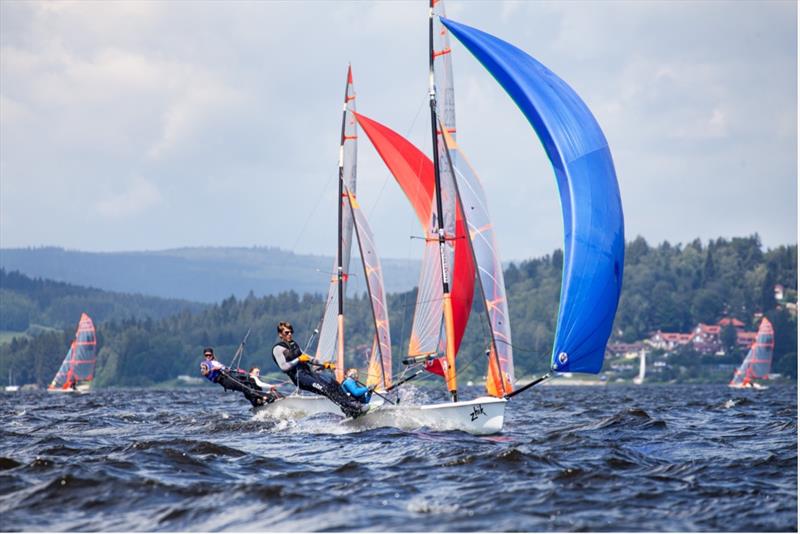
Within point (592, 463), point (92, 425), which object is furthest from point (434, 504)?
point (92, 425)

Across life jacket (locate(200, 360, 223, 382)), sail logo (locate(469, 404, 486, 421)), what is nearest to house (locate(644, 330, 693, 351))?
life jacket (locate(200, 360, 223, 382))

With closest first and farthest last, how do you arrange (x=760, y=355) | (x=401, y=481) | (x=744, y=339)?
(x=401, y=481), (x=760, y=355), (x=744, y=339)

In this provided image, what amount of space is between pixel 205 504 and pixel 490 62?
12571 millimetres

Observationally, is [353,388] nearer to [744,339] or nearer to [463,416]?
[463,416]

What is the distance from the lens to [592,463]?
826 inches

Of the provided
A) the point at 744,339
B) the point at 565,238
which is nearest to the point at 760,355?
the point at 744,339

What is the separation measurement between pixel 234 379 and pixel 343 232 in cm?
760

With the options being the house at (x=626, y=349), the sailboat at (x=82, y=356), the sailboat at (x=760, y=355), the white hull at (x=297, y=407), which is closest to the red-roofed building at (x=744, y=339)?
the house at (x=626, y=349)

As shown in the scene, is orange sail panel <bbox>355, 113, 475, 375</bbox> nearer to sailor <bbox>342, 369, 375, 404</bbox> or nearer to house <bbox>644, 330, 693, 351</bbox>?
sailor <bbox>342, 369, 375, 404</bbox>

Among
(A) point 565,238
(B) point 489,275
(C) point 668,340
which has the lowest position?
(C) point 668,340

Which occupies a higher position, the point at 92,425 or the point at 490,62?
the point at 490,62

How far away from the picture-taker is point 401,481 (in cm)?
1881

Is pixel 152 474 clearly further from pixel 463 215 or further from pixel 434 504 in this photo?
pixel 463 215

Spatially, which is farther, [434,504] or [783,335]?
[783,335]
